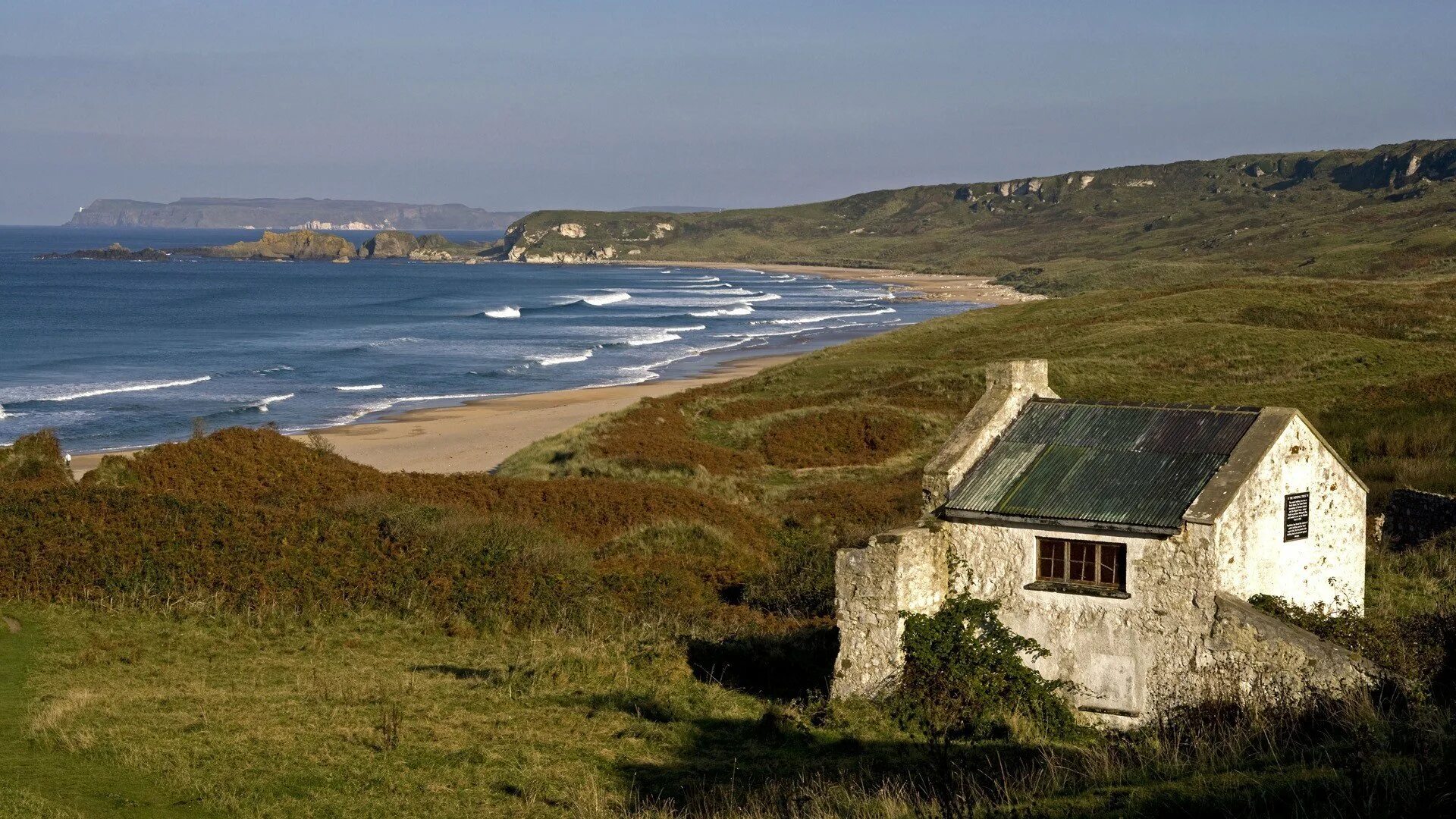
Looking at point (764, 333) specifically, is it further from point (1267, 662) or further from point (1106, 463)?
point (1267, 662)

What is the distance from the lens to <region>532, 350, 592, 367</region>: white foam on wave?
77.8 meters

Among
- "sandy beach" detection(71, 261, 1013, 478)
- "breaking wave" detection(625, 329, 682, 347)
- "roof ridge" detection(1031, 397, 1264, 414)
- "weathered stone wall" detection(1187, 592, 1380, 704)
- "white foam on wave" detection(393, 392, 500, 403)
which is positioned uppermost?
"roof ridge" detection(1031, 397, 1264, 414)

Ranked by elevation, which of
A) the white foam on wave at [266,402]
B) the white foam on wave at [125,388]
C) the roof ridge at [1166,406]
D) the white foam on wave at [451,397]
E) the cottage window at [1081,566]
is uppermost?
the roof ridge at [1166,406]

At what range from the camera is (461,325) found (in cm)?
10438

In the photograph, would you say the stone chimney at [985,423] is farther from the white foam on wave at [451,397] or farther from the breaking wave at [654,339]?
the breaking wave at [654,339]

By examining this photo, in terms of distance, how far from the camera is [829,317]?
11150 cm

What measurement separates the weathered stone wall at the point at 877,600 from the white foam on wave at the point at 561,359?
210ft

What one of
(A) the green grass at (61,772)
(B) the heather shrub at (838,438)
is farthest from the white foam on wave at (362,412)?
(A) the green grass at (61,772)

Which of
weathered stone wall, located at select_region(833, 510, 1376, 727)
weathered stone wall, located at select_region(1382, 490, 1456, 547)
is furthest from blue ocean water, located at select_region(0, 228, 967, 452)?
weathered stone wall, located at select_region(1382, 490, 1456, 547)

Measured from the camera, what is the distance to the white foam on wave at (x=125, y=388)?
60.6 meters

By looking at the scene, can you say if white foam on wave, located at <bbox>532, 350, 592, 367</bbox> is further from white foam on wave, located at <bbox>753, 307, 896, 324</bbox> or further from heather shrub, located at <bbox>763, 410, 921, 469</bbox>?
heather shrub, located at <bbox>763, 410, 921, 469</bbox>

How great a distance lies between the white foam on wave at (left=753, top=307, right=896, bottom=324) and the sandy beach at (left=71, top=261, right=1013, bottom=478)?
1296 inches

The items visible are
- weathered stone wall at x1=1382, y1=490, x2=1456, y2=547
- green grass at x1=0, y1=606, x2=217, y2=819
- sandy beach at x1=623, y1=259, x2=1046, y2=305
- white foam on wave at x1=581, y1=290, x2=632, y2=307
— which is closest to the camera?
green grass at x1=0, y1=606, x2=217, y2=819

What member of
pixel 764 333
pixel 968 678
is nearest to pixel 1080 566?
pixel 968 678
